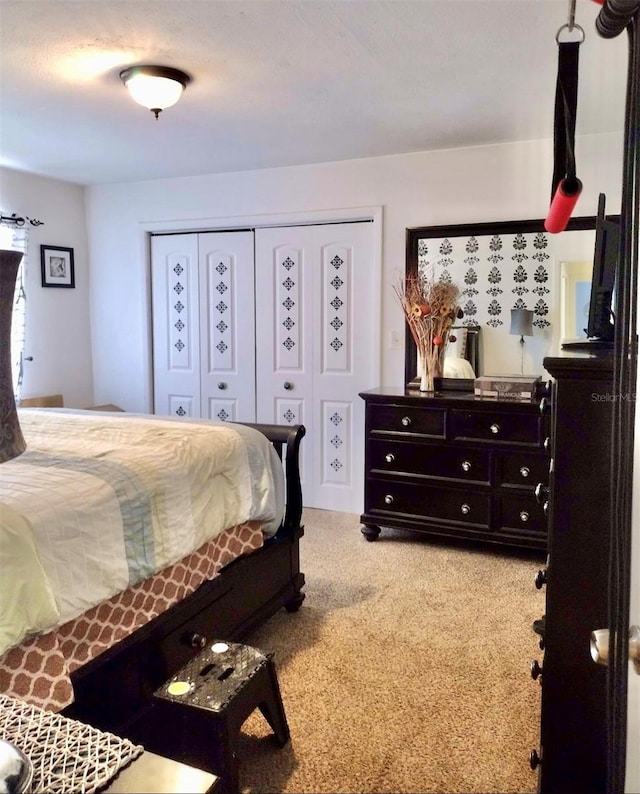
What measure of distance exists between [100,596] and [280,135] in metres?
2.65

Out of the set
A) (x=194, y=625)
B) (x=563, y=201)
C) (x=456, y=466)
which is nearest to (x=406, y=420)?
(x=456, y=466)

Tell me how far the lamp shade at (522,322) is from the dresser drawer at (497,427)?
589 mm

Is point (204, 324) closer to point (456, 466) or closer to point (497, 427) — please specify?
point (456, 466)

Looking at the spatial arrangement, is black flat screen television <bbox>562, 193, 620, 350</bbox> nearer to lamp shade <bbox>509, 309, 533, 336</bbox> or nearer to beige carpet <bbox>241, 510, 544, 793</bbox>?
beige carpet <bbox>241, 510, 544, 793</bbox>

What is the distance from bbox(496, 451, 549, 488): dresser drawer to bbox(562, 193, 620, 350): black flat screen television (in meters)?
1.54

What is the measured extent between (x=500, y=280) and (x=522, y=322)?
0.92ft

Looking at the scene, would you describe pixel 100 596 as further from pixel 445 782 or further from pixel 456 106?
pixel 456 106

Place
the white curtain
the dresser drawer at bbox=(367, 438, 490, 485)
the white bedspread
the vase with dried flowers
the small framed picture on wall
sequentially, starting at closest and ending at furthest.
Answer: the white bedspread < the dresser drawer at bbox=(367, 438, 490, 485) < the vase with dried flowers < the white curtain < the small framed picture on wall

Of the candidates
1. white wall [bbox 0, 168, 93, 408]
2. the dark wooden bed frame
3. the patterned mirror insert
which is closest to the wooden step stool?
the dark wooden bed frame

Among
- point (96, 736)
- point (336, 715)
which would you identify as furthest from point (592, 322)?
point (96, 736)

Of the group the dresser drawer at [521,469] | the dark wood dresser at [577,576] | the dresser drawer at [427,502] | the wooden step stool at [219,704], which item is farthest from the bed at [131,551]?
the dresser drawer at [521,469]

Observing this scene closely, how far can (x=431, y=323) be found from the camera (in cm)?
364

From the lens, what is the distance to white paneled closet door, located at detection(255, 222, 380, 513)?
410cm

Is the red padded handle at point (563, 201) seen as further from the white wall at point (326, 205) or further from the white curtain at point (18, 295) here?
the white curtain at point (18, 295)
